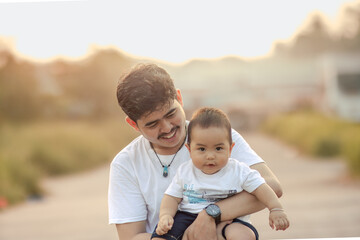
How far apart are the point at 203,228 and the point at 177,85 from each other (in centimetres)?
663

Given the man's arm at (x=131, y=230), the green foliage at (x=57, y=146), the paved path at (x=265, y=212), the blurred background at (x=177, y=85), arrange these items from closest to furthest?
the man's arm at (x=131, y=230)
the paved path at (x=265, y=212)
the blurred background at (x=177, y=85)
the green foliage at (x=57, y=146)

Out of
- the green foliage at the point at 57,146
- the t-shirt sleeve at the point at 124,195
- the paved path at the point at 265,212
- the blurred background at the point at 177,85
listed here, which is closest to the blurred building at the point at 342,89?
the blurred background at the point at 177,85

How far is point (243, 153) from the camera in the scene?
71.0 inches

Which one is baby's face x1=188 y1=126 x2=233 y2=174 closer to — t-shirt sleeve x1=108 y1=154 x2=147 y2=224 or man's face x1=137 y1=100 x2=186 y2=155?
man's face x1=137 y1=100 x2=186 y2=155

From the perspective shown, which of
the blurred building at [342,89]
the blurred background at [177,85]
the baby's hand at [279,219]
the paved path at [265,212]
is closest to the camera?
the baby's hand at [279,219]

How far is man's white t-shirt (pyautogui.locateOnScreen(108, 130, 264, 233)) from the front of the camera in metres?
1.81

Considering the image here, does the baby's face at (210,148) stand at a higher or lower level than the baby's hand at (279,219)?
higher

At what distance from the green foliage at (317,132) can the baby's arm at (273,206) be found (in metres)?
7.28

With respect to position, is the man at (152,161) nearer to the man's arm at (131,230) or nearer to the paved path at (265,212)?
the man's arm at (131,230)

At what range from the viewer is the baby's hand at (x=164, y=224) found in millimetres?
1637

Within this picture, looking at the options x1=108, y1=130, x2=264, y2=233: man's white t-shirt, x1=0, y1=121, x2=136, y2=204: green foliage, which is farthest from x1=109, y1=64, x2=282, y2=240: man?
x1=0, y1=121, x2=136, y2=204: green foliage

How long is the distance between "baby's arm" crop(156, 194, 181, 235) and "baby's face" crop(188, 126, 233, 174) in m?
0.14

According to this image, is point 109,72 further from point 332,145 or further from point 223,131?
point 223,131

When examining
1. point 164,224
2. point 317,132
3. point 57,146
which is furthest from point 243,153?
point 57,146
